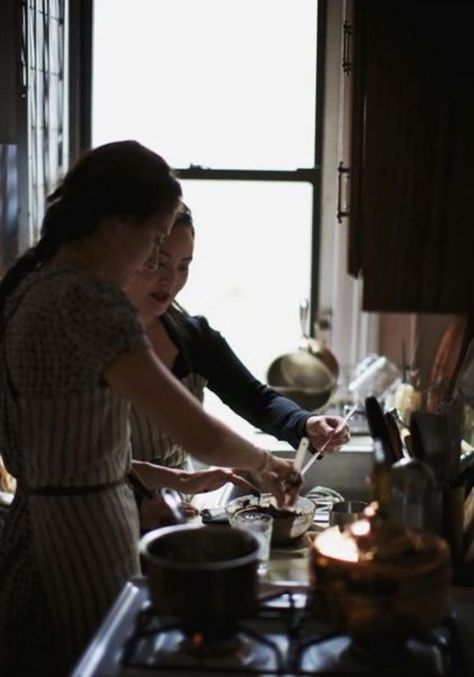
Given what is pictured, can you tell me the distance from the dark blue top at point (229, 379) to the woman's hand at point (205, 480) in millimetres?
238

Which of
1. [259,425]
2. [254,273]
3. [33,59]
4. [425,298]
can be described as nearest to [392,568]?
[425,298]

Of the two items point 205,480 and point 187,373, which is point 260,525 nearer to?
point 205,480

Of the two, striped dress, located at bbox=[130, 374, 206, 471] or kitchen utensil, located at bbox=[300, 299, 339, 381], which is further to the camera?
kitchen utensil, located at bbox=[300, 299, 339, 381]

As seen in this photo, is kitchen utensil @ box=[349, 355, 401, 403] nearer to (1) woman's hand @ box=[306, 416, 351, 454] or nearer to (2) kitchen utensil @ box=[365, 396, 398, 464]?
(1) woman's hand @ box=[306, 416, 351, 454]

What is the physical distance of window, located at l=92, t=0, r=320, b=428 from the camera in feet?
10.5

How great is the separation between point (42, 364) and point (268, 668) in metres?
0.51

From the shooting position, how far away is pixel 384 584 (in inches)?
40.9

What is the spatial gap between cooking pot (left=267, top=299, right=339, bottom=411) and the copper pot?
188cm

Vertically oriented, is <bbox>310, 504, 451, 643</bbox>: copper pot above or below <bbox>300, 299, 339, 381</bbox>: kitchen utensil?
above

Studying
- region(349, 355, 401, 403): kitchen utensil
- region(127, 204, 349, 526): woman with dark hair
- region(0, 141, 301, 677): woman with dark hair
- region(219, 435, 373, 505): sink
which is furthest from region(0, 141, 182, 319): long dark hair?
region(349, 355, 401, 403): kitchen utensil

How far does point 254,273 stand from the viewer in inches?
132

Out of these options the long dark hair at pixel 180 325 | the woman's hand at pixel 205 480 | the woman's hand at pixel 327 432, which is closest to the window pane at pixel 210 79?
the long dark hair at pixel 180 325

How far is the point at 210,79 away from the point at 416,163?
2135mm

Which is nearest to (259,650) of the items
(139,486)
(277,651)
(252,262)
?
(277,651)
